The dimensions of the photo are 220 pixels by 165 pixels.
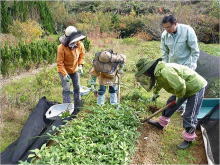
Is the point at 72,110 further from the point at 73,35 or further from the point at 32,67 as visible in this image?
the point at 32,67

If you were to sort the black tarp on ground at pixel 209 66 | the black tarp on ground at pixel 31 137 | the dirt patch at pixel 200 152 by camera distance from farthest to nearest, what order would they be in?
1. the black tarp on ground at pixel 209 66
2. the black tarp on ground at pixel 31 137
3. the dirt patch at pixel 200 152

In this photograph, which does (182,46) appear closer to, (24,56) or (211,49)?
(24,56)

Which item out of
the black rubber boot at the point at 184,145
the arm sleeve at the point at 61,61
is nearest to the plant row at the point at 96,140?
the black rubber boot at the point at 184,145

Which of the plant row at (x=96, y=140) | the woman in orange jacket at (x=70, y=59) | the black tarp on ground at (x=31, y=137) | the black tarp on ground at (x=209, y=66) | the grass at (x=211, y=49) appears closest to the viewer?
the plant row at (x=96, y=140)

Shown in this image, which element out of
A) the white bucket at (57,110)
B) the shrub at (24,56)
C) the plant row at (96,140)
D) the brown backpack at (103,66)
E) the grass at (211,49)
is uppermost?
the brown backpack at (103,66)

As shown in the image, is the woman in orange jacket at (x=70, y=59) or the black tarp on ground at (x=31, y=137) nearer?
the black tarp on ground at (x=31, y=137)

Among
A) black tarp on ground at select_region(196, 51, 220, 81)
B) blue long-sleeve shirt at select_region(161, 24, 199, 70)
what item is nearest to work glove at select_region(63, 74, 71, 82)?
blue long-sleeve shirt at select_region(161, 24, 199, 70)

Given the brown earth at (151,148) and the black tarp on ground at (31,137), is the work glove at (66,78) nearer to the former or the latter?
the black tarp on ground at (31,137)

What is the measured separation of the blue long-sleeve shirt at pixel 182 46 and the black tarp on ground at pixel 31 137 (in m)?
1.94

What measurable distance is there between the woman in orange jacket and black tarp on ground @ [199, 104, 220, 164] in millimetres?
1951

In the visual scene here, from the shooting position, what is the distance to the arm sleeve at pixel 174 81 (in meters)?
3.35

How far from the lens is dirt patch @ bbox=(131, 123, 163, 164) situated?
3.66 metres

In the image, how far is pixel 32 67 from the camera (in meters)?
8.04

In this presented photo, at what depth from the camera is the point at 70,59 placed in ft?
16.1
